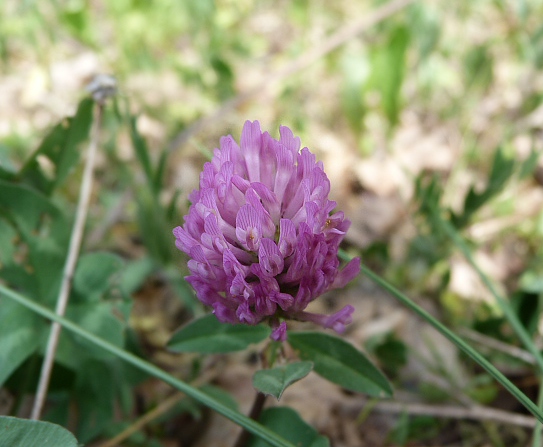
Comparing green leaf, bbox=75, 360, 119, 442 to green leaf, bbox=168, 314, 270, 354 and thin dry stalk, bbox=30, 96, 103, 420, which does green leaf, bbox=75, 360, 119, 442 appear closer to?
thin dry stalk, bbox=30, 96, 103, 420

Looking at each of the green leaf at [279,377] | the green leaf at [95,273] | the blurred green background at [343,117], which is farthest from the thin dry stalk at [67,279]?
the green leaf at [279,377]

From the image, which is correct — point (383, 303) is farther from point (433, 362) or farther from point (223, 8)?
point (223, 8)

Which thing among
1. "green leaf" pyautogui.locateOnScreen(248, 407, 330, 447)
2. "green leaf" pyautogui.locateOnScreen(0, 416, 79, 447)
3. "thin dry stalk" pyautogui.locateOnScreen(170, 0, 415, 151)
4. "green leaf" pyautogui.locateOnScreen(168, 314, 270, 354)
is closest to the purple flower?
"green leaf" pyautogui.locateOnScreen(168, 314, 270, 354)

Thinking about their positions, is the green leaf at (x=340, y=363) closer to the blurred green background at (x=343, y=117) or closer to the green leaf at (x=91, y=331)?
the green leaf at (x=91, y=331)

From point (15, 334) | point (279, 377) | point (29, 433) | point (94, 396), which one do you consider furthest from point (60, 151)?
point (279, 377)

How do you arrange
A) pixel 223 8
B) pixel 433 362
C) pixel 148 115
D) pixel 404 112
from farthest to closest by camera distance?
pixel 223 8 < pixel 404 112 < pixel 148 115 < pixel 433 362

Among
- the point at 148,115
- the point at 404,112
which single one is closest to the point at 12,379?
the point at 148,115
